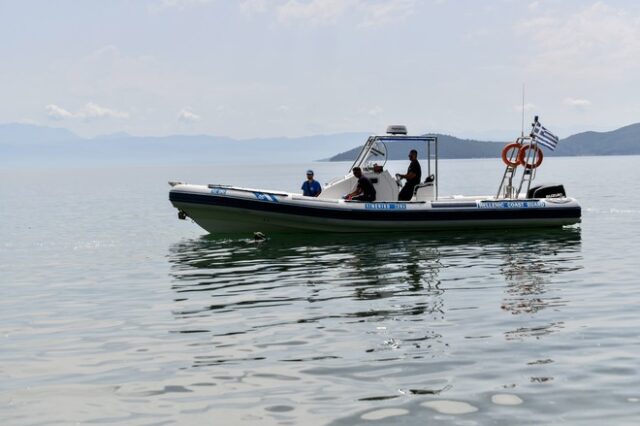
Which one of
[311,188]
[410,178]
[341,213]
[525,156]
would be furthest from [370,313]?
[525,156]

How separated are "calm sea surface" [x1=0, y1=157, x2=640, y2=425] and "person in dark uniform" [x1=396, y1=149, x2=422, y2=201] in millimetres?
2670

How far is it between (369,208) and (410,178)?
1.42 m

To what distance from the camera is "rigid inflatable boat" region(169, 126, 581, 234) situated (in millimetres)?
19891

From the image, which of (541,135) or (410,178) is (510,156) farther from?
(410,178)

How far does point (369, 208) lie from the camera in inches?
784

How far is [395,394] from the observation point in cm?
669

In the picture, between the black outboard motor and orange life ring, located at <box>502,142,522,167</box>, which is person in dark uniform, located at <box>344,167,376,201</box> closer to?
orange life ring, located at <box>502,142,522,167</box>

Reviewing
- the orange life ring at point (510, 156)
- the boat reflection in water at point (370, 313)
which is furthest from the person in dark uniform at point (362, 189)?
the orange life ring at point (510, 156)

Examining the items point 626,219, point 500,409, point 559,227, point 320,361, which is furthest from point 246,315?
point 626,219

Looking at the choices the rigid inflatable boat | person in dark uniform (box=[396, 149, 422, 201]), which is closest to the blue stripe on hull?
the rigid inflatable boat

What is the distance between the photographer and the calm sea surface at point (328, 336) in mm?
6477

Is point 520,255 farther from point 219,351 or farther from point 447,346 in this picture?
point 219,351

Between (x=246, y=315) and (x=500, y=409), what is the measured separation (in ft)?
16.3

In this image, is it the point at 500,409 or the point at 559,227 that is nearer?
the point at 500,409
